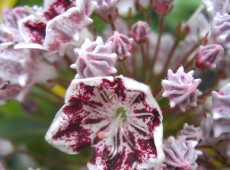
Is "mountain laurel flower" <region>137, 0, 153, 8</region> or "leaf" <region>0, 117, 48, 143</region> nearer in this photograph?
"mountain laurel flower" <region>137, 0, 153, 8</region>

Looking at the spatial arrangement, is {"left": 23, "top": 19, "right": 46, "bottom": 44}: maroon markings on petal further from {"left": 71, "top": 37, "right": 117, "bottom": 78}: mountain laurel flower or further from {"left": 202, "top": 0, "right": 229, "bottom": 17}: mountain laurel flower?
{"left": 202, "top": 0, "right": 229, "bottom": 17}: mountain laurel flower

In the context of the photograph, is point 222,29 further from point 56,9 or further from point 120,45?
point 56,9

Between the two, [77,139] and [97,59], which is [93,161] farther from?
[97,59]

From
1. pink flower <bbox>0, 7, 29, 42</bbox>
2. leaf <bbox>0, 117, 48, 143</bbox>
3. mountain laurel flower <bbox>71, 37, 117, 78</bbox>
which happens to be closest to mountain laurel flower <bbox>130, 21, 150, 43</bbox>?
mountain laurel flower <bbox>71, 37, 117, 78</bbox>

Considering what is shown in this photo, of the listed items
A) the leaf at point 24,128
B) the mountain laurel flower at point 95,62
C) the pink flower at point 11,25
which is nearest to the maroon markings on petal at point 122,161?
the mountain laurel flower at point 95,62

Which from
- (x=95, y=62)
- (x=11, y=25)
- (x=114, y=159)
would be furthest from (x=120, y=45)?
(x=11, y=25)

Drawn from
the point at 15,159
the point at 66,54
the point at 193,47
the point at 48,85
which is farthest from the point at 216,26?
the point at 15,159
